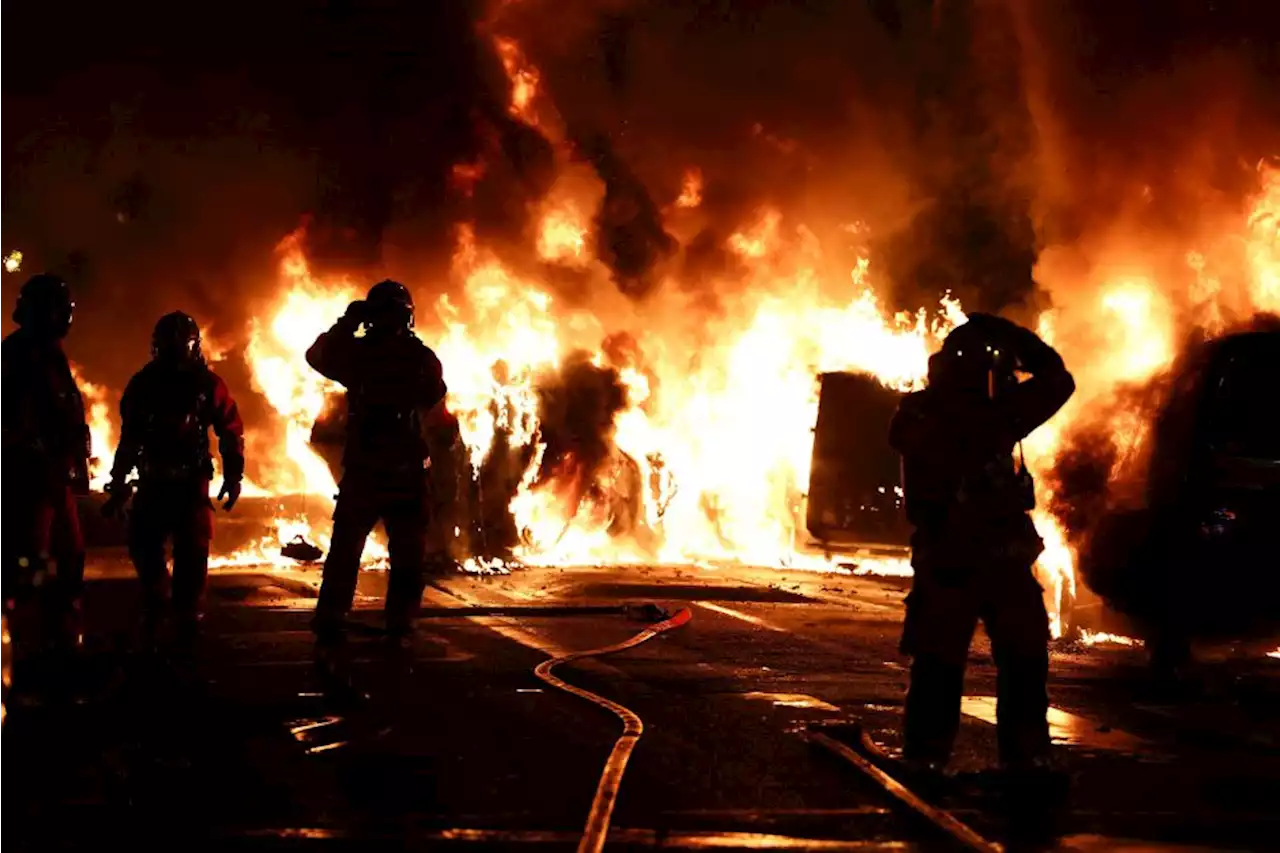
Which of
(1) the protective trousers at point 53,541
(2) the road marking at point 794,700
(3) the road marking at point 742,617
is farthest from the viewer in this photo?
(3) the road marking at point 742,617

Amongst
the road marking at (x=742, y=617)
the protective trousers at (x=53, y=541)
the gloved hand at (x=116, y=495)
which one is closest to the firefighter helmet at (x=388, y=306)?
the gloved hand at (x=116, y=495)

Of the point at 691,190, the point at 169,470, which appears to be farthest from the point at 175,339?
the point at 691,190

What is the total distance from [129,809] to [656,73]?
20.3 m

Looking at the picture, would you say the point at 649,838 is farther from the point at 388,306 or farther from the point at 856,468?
the point at 856,468

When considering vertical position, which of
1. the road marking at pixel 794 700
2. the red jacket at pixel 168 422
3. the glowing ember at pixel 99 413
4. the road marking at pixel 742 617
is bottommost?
the road marking at pixel 794 700

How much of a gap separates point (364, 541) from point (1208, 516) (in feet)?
15.4

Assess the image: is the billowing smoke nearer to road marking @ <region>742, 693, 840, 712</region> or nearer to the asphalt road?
the asphalt road

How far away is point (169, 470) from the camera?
9.05 meters

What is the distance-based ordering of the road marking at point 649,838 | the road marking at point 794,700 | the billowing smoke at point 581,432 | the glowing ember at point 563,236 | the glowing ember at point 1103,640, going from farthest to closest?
the glowing ember at point 563,236 < the billowing smoke at point 581,432 < the glowing ember at point 1103,640 < the road marking at point 794,700 < the road marking at point 649,838

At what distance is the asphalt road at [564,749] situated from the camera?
16.4ft

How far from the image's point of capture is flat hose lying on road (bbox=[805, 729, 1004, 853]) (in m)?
4.84

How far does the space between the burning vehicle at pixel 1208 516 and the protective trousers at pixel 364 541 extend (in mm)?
4157

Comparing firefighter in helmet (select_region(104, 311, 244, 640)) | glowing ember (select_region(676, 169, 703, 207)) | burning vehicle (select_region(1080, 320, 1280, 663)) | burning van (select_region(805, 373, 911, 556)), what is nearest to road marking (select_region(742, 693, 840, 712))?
burning vehicle (select_region(1080, 320, 1280, 663))

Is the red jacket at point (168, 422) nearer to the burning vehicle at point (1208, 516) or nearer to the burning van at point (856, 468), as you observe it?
the burning vehicle at point (1208, 516)
